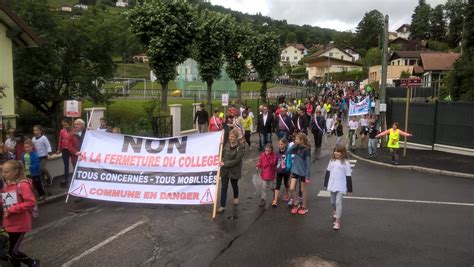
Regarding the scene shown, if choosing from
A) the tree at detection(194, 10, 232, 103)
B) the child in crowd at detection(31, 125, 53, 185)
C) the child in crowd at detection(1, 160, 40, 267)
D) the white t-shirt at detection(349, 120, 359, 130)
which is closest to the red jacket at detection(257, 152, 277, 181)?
the child in crowd at detection(1, 160, 40, 267)

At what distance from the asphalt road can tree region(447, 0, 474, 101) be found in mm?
16204

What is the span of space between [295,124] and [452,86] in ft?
48.4

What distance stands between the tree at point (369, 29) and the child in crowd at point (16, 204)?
16462cm

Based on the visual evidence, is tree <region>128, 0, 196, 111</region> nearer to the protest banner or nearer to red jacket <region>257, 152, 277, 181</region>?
the protest banner

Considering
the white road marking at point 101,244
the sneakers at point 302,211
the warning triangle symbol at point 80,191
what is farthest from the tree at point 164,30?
the white road marking at point 101,244

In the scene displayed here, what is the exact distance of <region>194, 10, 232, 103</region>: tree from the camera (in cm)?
2830

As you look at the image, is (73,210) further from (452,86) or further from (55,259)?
(452,86)

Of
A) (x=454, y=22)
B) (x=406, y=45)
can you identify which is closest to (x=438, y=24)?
(x=406, y=45)

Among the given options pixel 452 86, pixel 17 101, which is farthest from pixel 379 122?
pixel 17 101

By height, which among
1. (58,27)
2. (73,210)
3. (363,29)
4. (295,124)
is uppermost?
(363,29)

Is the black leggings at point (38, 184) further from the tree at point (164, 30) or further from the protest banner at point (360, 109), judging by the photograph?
the protest banner at point (360, 109)

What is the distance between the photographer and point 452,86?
27812 millimetres

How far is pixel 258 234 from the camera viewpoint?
834 centimetres

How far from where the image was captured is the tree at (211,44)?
2830 centimetres
